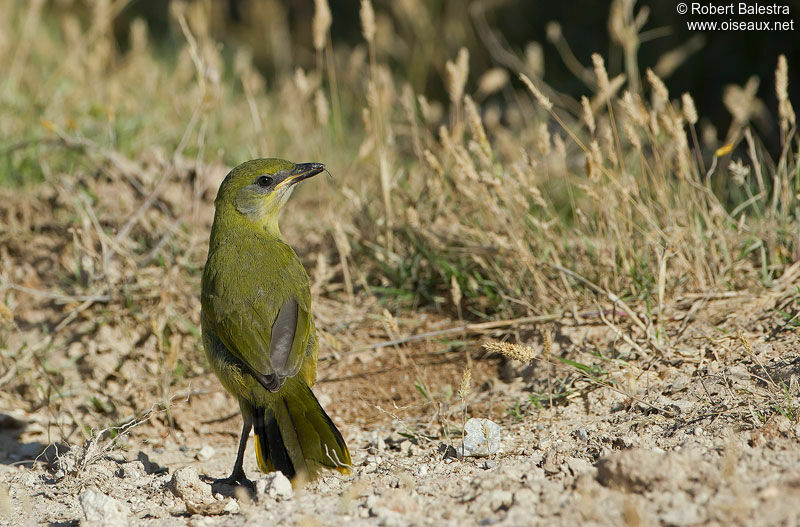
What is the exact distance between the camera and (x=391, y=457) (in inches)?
151

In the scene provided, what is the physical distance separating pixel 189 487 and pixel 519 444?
1.32 metres

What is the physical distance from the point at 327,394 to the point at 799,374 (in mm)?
2211

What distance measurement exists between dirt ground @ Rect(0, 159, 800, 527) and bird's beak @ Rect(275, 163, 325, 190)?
718 millimetres

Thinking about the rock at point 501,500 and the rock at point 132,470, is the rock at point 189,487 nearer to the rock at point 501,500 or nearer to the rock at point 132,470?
the rock at point 132,470

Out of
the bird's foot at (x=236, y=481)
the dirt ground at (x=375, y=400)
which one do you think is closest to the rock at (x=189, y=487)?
the dirt ground at (x=375, y=400)

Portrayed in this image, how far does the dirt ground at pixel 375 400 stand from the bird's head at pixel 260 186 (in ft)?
2.16

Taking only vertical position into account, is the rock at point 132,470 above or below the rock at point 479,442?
above

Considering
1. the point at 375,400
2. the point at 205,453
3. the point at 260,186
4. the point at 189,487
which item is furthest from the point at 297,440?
the point at 260,186

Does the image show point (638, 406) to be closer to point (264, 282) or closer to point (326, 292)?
point (264, 282)

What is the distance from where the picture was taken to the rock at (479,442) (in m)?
3.63

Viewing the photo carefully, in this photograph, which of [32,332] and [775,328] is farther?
[32,332]

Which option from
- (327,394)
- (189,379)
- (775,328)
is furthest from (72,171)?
(775,328)

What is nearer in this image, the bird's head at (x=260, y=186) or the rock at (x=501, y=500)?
the rock at (x=501, y=500)

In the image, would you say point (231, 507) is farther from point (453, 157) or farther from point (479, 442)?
point (453, 157)
